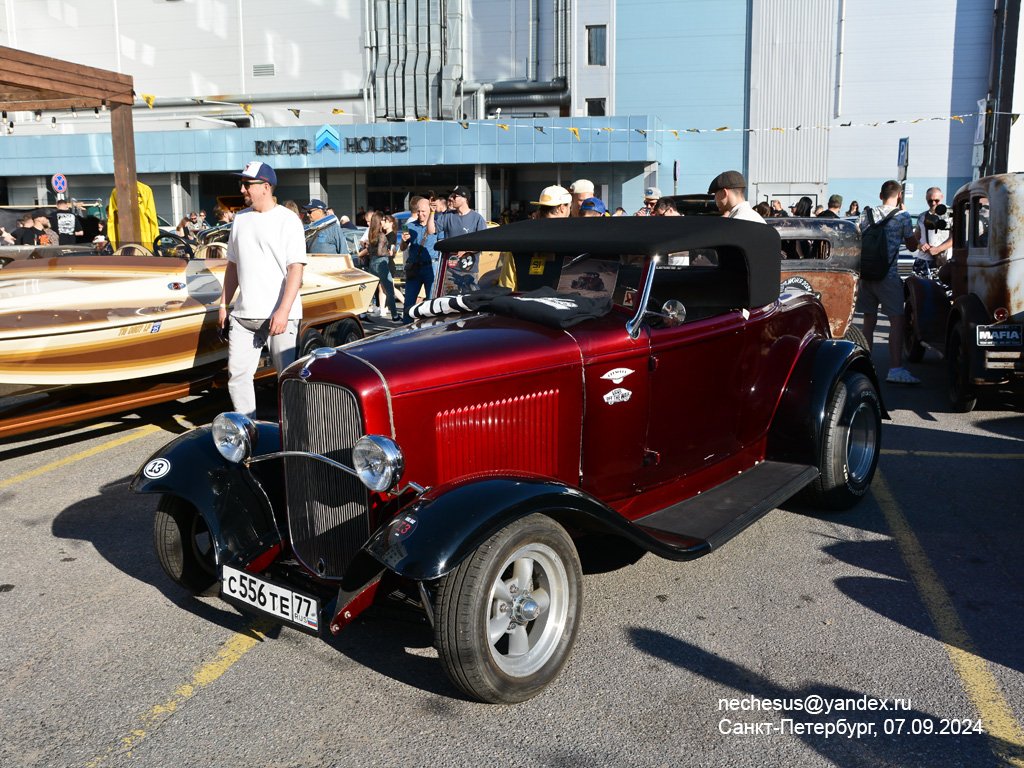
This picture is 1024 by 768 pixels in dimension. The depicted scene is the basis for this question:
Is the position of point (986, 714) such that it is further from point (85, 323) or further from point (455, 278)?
point (85, 323)

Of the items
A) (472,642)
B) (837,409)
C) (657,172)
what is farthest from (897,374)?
(657,172)

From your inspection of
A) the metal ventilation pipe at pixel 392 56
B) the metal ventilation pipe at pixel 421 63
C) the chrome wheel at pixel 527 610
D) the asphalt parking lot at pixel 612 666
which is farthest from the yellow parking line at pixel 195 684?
the metal ventilation pipe at pixel 392 56

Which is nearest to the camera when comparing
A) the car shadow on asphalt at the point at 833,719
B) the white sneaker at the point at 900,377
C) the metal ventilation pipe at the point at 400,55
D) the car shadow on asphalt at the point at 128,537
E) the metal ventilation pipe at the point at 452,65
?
the car shadow on asphalt at the point at 833,719

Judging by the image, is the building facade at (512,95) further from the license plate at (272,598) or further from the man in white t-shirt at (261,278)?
the license plate at (272,598)

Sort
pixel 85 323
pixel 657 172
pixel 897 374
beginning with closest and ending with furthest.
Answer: pixel 85 323, pixel 897 374, pixel 657 172

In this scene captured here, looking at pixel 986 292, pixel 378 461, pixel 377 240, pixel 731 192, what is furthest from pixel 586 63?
pixel 378 461

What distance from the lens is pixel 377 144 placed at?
3341 centimetres

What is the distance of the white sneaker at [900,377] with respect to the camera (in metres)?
8.27

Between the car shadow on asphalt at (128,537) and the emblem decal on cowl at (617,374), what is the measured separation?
5.88 ft

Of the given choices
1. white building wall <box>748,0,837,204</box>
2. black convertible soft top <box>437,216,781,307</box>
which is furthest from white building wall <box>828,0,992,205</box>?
black convertible soft top <box>437,216,781,307</box>

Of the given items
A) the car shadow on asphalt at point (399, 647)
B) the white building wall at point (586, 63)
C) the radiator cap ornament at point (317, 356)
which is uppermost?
the white building wall at point (586, 63)

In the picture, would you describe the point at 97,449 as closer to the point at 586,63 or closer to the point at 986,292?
the point at 986,292

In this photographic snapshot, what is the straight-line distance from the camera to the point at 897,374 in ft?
27.2

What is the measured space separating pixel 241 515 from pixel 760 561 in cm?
255
